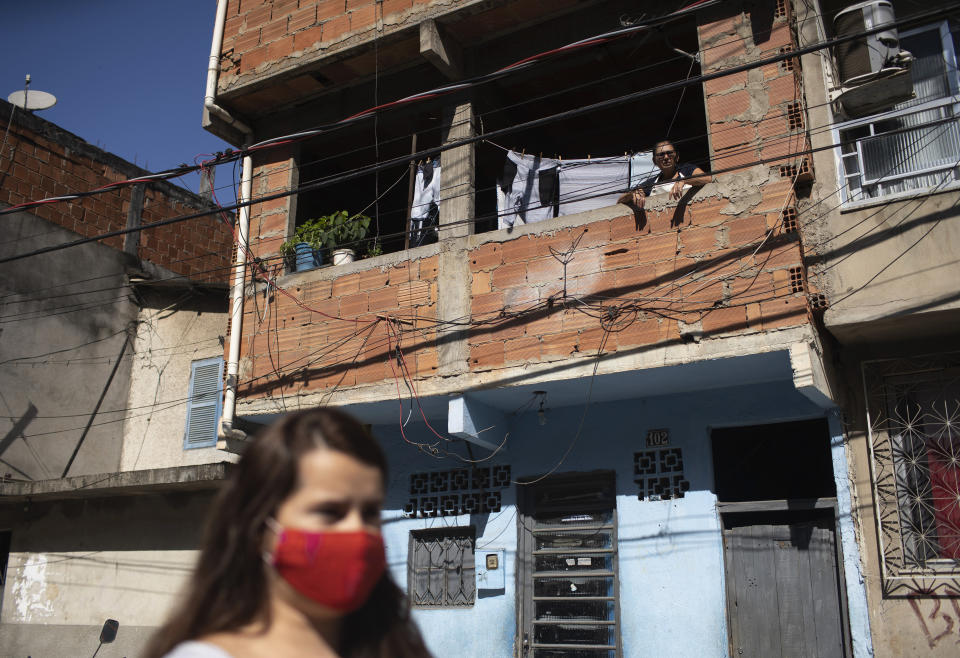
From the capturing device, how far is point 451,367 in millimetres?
8062

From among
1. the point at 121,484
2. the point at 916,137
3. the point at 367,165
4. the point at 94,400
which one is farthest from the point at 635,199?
the point at 94,400

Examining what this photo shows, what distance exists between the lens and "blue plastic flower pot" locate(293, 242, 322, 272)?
368 inches

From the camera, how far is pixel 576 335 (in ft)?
24.7

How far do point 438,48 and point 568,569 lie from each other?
5.49 meters

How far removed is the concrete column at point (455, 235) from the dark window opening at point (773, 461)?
8.61ft

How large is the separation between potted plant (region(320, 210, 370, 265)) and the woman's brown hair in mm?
7683

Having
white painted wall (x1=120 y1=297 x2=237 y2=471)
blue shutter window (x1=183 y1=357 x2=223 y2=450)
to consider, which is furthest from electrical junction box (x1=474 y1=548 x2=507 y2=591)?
white painted wall (x1=120 y1=297 x2=237 y2=471)

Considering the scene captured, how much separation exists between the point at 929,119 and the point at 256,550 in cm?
745

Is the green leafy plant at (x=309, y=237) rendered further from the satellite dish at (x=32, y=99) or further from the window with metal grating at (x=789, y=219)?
the satellite dish at (x=32, y=99)

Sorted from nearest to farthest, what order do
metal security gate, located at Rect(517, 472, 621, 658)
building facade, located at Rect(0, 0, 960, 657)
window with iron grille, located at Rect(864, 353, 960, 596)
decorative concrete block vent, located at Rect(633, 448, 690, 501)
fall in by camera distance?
window with iron grille, located at Rect(864, 353, 960, 596) < building facade, located at Rect(0, 0, 960, 657) < decorative concrete block vent, located at Rect(633, 448, 690, 501) < metal security gate, located at Rect(517, 472, 621, 658)

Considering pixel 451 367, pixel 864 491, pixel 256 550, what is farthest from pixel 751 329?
pixel 256 550

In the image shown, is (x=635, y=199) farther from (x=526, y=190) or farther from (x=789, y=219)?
(x=526, y=190)

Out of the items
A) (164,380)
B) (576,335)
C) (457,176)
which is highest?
(457,176)

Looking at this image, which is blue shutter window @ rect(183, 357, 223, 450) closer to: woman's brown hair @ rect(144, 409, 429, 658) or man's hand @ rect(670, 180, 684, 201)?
man's hand @ rect(670, 180, 684, 201)
